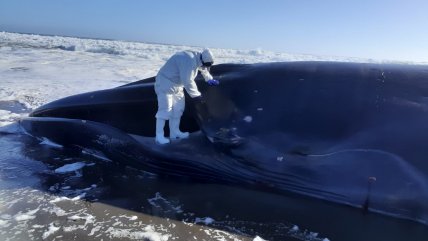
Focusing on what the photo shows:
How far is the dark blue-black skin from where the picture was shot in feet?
18.3

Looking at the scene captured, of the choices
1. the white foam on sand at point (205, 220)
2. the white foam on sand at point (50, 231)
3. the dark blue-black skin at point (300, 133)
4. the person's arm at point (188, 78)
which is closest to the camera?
the white foam on sand at point (50, 231)

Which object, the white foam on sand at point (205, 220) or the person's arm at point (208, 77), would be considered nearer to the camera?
the white foam on sand at point (205, 220)

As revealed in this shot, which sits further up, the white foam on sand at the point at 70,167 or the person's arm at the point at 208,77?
the person's arm at the point at 208,77

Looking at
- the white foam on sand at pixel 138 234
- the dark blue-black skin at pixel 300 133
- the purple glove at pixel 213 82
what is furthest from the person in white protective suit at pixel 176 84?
the white foam on sand at pixel 138 234

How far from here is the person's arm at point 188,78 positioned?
690cm

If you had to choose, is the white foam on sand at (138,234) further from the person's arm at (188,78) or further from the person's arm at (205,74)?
the person's arm at (205,74)

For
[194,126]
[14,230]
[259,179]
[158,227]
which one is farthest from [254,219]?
[14,230]

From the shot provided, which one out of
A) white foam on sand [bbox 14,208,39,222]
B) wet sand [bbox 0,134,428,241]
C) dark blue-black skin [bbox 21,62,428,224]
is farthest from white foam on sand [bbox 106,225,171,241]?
dark blue-black skin [bbox 21,62,428,224]

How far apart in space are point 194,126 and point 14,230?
10.7 feet

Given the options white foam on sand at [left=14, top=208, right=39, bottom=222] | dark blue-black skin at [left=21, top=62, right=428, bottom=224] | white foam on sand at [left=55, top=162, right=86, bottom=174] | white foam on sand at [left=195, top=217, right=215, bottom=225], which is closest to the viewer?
white foam on sand at [left=14, top=208, right=39, bottom=222]

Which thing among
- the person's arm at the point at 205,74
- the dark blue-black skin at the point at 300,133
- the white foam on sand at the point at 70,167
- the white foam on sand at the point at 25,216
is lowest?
the white foam on sand at the point at 70,167

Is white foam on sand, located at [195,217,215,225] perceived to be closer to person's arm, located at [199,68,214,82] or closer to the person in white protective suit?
the person in white protective suit

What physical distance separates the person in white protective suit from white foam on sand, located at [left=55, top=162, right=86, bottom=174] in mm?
1440

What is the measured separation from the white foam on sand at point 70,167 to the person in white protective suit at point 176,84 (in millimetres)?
1440
